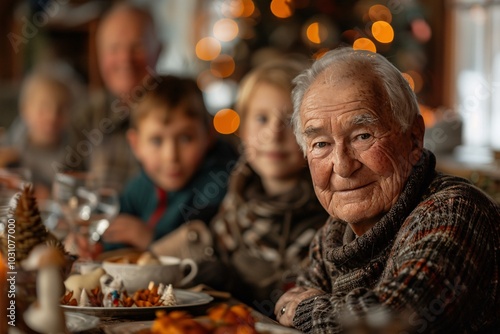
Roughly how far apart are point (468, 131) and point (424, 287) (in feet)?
15.2

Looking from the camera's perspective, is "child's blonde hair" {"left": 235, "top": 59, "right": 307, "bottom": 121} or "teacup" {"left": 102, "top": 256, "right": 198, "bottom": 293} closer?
"teacup" {"left": 102, "top": 256, "right": 198, "bottom": 293}

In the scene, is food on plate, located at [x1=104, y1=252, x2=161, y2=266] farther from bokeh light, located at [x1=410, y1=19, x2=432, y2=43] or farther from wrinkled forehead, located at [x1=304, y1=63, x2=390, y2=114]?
bokeh light, located at [x1=410, y1=19, x2=432, y2=43]

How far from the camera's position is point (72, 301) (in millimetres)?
1590

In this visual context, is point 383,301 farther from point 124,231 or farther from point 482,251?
point 124,231

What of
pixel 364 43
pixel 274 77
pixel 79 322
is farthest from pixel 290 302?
pixel 364 43

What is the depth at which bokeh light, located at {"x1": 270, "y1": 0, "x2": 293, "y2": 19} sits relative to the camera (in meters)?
5.36

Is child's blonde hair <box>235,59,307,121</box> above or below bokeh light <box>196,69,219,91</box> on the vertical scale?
above

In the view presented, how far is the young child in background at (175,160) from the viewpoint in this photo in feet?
9.67

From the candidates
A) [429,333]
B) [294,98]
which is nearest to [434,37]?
[294,98]

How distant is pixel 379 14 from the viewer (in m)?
5.36

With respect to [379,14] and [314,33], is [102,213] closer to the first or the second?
[314,33]

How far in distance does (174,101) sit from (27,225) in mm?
1462

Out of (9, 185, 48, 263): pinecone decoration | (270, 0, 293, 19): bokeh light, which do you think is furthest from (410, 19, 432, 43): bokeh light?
(9, 185, 48, 263): pinecone decoration

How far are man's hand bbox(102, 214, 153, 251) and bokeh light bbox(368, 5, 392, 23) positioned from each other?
2900 millimetres
